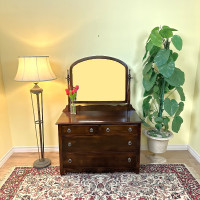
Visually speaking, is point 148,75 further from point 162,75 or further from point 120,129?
point 120,129

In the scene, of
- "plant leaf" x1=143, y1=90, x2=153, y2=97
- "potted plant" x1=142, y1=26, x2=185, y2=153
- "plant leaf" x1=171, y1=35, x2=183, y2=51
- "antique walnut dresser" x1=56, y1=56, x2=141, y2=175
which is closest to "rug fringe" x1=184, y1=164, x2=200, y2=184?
"potted plant" x1=142, y1=26, x2=185, y2=153

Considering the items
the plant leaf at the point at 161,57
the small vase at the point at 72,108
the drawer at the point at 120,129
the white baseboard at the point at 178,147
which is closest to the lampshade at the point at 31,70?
the small vase at the point at 72,108

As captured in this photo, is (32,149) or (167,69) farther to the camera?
(32,149)

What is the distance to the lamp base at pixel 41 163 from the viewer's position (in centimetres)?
233

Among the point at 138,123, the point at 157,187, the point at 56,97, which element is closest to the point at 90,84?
the point at 56,97

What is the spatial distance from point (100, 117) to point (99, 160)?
0.51 m

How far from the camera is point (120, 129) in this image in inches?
80.4

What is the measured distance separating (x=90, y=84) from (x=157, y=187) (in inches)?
57.2

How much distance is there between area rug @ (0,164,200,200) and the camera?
186 centimetres

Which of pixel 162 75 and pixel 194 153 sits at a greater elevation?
pixel 162 75

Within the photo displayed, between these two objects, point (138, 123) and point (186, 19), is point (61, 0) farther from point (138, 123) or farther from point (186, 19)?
point (138, 123)

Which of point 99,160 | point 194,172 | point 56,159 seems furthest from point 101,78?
point 194,172

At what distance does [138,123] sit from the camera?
6.59 ft

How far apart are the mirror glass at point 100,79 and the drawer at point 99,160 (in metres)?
0.74
